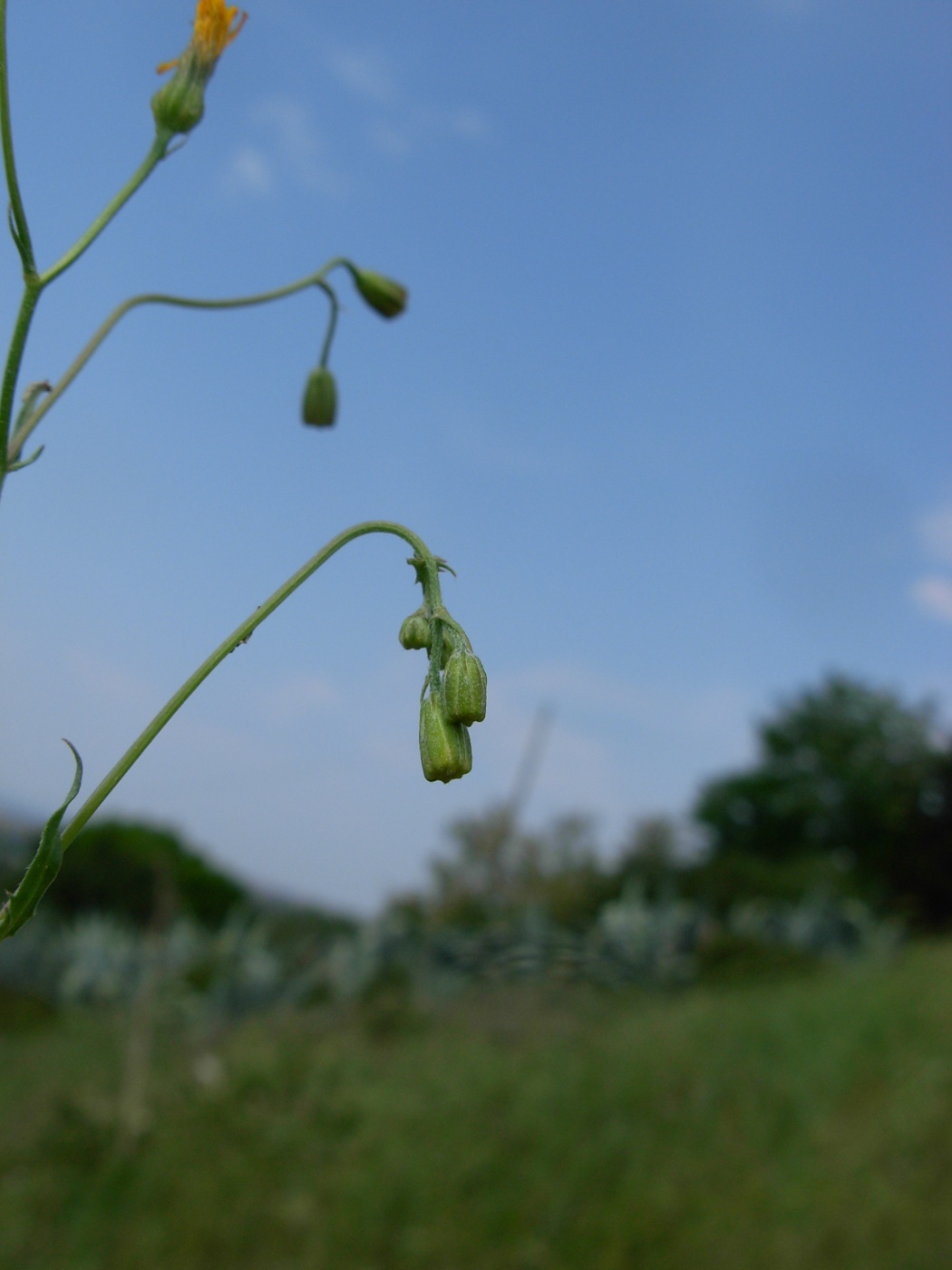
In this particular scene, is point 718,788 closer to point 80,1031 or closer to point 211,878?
point 211,878

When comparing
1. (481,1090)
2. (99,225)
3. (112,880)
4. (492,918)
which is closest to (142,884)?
(112,880)

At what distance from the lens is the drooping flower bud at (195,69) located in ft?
3.93

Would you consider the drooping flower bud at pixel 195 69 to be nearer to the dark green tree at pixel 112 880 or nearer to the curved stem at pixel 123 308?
the curved stem at pixel 123 308

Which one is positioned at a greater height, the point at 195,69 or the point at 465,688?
the point at 195,69

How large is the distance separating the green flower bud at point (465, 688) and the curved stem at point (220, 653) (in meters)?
0.13

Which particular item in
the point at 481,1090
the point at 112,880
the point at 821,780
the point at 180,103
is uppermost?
the point at 821,780

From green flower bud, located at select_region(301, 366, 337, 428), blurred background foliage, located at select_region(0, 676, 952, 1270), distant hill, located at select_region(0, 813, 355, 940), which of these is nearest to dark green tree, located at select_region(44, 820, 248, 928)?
distant hill, located at select_region(0, 813, 355, 940)

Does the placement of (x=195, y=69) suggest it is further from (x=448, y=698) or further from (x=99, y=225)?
(x=448, y=698)

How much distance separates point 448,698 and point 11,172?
1.96 feet

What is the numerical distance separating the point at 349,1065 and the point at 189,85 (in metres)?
7.12

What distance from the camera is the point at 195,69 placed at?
4.02 feet


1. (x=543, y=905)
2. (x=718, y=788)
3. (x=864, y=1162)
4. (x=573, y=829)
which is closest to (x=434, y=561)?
(x=864, y=1162)

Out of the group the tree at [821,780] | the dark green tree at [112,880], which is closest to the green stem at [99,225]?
the dark green tree at [112,880]

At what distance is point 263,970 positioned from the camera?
1023 centimetres
